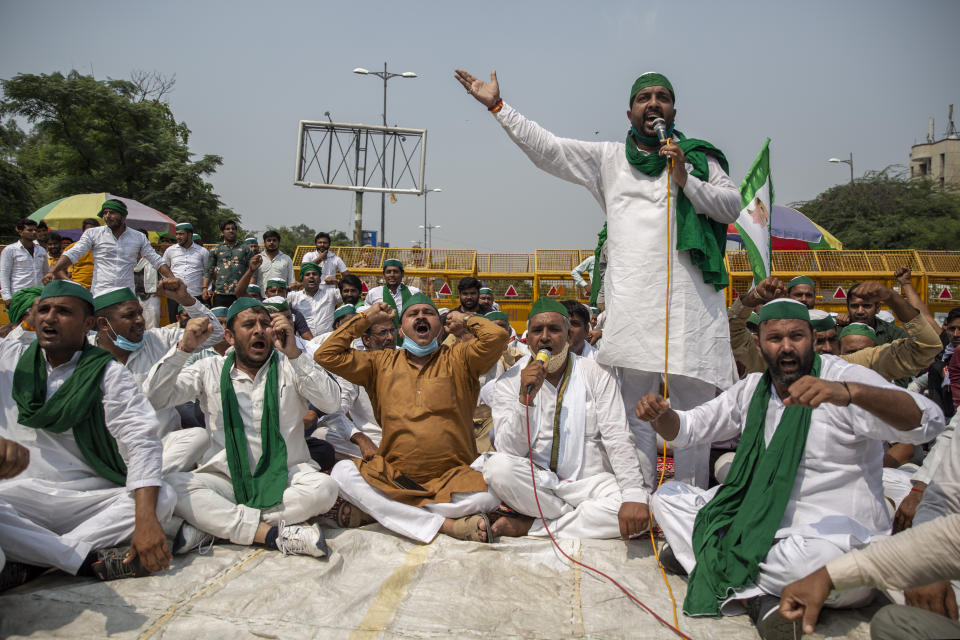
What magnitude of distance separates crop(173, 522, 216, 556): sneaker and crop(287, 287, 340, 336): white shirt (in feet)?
16.4

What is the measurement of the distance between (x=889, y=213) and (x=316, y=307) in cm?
3523

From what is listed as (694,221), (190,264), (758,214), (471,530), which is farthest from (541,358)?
(190,264)

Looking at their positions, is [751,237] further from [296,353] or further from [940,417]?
[296,353]

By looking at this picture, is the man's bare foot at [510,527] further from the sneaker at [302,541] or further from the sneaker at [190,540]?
the sneaker at [190,540]

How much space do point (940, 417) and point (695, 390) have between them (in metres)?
1.30

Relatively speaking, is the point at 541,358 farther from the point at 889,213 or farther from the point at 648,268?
the point at 889,213

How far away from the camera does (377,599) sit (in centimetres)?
282

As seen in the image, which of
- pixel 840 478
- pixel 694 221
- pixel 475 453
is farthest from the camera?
pixel 475 453

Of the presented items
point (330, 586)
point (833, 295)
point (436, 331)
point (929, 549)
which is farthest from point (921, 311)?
point (833, 295)

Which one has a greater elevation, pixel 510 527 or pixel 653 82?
pixel 653 82

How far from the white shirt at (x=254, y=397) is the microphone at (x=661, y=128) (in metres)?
2.26

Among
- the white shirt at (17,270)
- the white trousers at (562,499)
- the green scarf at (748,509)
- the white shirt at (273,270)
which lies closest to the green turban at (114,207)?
the white shirt at (273,270)

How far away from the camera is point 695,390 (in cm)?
363

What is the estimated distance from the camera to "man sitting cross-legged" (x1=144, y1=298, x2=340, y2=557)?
131 inches
